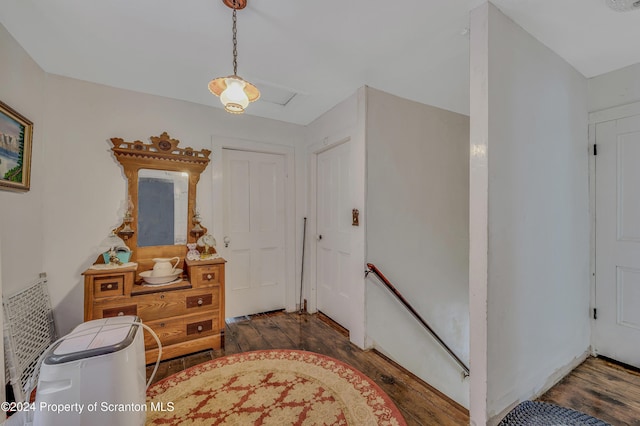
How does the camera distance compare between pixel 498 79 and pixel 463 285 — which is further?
pixel 463 285

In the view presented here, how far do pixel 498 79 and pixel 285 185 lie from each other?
7.73ft

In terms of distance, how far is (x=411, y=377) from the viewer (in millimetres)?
1983

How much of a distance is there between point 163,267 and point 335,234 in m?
1.69

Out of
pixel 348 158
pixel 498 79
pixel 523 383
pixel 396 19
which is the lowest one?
pixel 523 383

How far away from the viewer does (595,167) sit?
7.35ft

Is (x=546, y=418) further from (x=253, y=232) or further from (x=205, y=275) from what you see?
(x=253, y=232)

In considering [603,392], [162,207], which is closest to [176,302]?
[162,207]

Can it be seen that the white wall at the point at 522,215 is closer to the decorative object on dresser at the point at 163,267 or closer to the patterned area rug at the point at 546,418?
the patterned area rug at the point at 546,418

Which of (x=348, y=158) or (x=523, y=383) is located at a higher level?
(x=348, y=158)

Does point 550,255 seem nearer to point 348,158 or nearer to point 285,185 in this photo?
point 348,158

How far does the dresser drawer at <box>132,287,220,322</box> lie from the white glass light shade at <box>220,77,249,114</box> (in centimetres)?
165

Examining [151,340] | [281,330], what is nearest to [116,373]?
[151,340]

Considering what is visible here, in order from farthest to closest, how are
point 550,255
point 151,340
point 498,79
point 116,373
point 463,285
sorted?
point 463,285
point 151,340
point 550,255
point 498,79
point 116,373

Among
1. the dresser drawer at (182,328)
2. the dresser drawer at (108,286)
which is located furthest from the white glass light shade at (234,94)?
the dresser drawer at (182,328)
